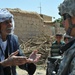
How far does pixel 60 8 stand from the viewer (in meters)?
2.17

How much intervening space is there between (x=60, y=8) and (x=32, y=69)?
134 centimetres

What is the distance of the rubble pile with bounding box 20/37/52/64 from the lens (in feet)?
44.2

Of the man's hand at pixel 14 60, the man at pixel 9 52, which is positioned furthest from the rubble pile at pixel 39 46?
the man's hand at pixel 14 60

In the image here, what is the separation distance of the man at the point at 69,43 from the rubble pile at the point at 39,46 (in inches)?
430

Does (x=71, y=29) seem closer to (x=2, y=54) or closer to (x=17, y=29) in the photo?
(x=2, y=54)

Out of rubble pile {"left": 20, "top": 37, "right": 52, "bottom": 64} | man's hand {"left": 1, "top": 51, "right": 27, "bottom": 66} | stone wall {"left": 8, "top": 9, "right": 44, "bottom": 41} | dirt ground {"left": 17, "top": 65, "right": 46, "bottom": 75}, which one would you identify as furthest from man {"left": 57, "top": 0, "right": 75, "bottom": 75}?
stone wall {"left": 8, "top": 9, "right": 44, "bottom": 41}

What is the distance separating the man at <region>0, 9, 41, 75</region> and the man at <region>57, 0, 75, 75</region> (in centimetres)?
102

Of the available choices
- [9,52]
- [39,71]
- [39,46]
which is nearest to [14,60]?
[9,52]

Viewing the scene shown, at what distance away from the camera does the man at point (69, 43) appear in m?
1.90

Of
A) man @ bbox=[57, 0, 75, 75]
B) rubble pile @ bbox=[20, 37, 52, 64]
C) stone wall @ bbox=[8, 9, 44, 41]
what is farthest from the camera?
stone wall @ bbox=[8, 9, 44, 41]

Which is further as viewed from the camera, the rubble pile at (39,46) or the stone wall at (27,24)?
the stone wall at (27,24)

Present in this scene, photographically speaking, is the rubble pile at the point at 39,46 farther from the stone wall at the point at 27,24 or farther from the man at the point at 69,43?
the man at the point at 69,43

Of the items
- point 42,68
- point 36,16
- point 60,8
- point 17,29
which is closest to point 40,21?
point 36,16

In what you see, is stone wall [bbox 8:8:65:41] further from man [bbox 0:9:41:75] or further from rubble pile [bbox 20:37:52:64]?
man [bbox 0:9:41:75]
